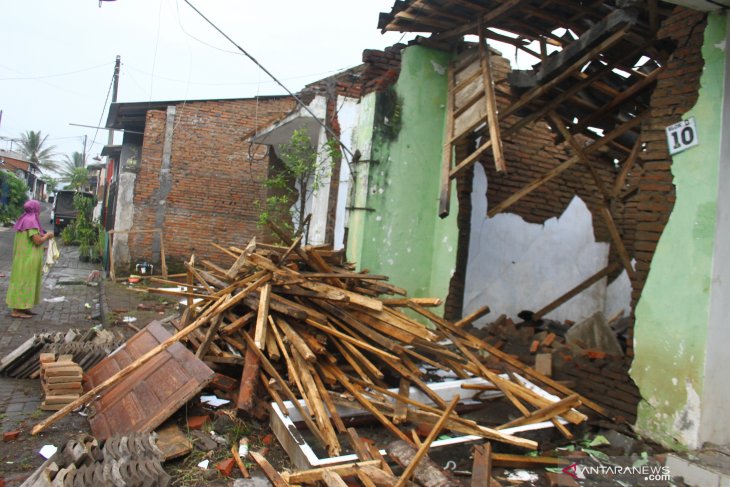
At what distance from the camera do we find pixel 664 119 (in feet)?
13.5

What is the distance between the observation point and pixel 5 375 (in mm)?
5473

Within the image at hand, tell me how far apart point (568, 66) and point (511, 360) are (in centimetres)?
305

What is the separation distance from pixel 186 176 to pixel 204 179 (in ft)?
1.59

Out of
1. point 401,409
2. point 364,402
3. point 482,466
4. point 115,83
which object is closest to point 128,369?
point 364,402

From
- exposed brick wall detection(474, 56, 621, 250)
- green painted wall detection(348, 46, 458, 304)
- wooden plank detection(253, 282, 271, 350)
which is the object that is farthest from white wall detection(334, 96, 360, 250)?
wooden plank detection(253, 282, 271, 350)

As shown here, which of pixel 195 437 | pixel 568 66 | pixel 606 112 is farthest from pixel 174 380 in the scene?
pixel 606 112

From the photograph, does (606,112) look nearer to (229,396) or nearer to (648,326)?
(648,326)

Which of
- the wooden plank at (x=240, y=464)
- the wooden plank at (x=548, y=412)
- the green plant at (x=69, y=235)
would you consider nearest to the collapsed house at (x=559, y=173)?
the wooden plank at (x=548, y=412)

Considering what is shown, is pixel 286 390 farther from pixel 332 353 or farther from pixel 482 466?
pixel 482 466

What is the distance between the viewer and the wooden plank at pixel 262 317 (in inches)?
163

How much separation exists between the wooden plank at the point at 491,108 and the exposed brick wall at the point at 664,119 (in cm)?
141

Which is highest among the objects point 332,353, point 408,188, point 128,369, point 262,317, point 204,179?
point 204,179

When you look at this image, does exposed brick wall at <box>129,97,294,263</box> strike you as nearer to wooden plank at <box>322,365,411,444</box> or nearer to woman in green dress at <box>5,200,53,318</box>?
woman in green dress at <box>5,200,53,318</box>

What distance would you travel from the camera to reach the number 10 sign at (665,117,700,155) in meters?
3.86
